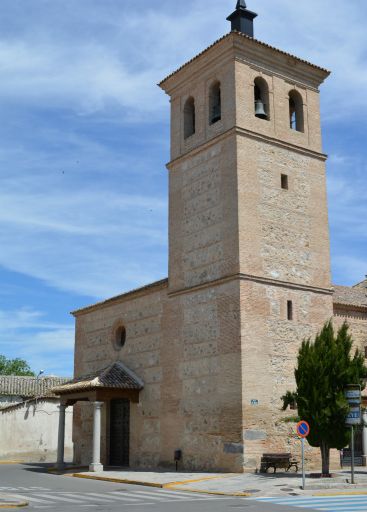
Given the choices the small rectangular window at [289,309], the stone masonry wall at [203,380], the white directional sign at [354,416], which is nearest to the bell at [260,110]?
the stone masonry wall at [203,380]

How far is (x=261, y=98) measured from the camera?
80.0 feet

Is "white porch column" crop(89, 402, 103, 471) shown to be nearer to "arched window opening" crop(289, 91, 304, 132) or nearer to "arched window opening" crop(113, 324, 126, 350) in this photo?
"arched window opening" crop(113, 324, 126, 350)

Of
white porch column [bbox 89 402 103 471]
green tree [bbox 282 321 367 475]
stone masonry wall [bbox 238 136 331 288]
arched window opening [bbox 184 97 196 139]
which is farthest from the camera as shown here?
arched window opening [bbox 184 97 196 139]

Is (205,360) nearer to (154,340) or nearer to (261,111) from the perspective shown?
(154,340)

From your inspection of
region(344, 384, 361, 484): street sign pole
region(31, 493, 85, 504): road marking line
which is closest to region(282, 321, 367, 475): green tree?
region(344, 384, 361, 484): street sign pole

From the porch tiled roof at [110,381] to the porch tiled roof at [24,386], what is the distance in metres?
15.3

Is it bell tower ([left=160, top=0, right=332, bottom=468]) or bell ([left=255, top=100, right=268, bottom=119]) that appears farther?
bell ([left=255, top=100, right=268, bottom=119])

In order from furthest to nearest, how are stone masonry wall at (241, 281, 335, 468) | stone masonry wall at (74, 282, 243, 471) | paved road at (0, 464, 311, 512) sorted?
stone masonry wall at (74, 282, 243, 471) → stone masonry wall at (241, 281, 335, 468) → paved road at (0, 464, 311, 512)

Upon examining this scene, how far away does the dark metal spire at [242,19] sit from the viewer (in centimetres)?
2452

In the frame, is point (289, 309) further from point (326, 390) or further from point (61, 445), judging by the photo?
point (61, 445)

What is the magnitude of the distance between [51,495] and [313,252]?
1230 cm

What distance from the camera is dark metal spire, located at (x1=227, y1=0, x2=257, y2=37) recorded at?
24516mm

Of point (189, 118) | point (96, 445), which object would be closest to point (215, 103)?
point (189, 118)

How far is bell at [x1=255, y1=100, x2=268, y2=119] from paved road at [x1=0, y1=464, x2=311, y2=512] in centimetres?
1304
